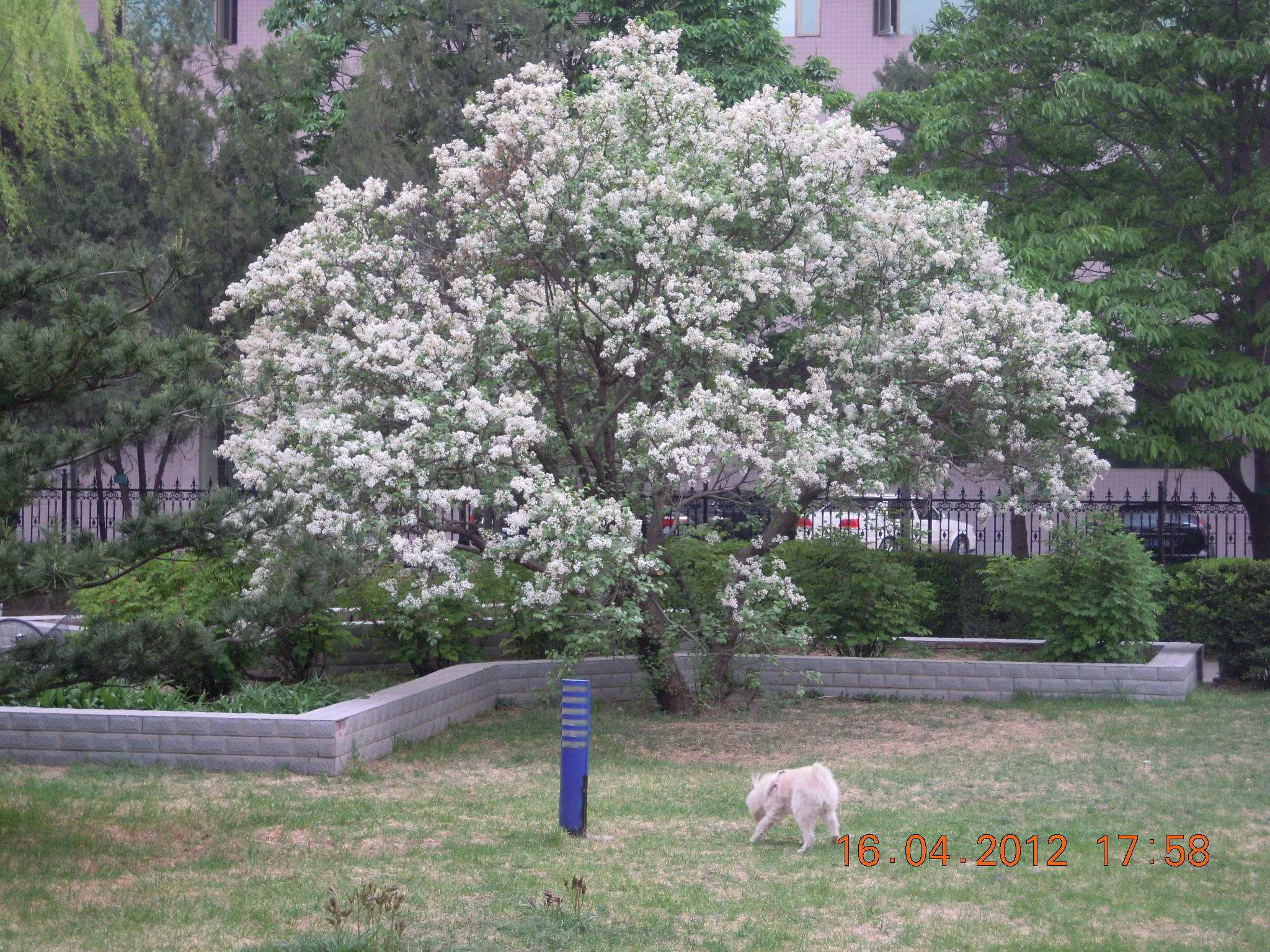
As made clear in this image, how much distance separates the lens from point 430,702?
10.5 meters

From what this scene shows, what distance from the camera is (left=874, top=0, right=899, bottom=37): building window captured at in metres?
32.8

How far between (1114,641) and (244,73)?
1599cm

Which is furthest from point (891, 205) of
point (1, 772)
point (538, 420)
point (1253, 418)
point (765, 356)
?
point (1, 772)

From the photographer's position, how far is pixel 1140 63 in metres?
15.4

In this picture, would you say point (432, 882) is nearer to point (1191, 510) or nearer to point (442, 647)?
point (442, 647)

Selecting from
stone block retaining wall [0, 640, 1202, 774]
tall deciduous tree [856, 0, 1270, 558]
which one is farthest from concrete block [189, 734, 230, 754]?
tall deciduous tree [856, 0, 1270, 558]

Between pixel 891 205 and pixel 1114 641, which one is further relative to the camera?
pixel 1114 641

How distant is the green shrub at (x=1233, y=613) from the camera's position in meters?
13.2

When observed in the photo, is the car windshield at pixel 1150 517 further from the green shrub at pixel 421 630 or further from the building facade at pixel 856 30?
the building facade at pixel 856 30

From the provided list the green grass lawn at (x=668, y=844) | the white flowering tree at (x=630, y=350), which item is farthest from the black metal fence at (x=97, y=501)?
the green grass lawn at (x=668, y=844)

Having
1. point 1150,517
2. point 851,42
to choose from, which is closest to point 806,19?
point 851,42

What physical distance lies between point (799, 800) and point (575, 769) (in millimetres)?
1279

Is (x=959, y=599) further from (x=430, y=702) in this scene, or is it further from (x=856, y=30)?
(x=856, y=30)

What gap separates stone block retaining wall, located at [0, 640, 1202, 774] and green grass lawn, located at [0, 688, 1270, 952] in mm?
222
